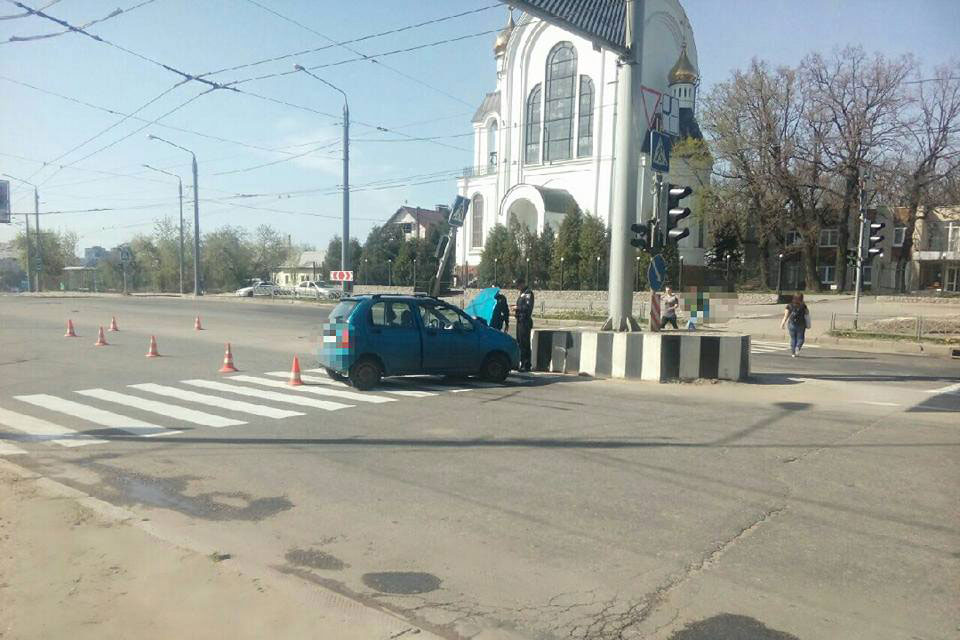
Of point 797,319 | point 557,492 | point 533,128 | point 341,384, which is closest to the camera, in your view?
point 557,492

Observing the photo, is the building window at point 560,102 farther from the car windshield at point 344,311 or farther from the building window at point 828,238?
A: the car windshield at point 344,311

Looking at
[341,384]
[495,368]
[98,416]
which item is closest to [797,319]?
[495,368]

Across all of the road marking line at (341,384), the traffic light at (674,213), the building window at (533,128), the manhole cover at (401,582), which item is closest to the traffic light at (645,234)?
the traffic light at (674,213)

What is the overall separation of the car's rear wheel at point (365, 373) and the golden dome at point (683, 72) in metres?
50.0

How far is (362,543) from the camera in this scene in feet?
16.4

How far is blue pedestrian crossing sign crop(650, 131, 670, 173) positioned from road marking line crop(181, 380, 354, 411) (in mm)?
7718

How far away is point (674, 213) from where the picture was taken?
13320 millimetres

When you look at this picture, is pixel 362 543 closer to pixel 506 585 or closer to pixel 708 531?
pixel 506 585

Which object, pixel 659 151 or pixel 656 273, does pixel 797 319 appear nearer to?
pixel 656 273

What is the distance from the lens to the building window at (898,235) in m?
56.4

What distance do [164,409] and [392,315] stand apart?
387 centimetres

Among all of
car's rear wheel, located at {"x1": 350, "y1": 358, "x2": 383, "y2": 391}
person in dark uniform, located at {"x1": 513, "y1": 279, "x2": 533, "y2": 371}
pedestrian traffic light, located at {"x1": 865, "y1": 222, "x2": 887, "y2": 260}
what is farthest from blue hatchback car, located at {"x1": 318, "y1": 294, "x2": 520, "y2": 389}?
pedestrian traffic light, located at {"x1": 865, "y1": 222, "x2": 887, "y2": 260}

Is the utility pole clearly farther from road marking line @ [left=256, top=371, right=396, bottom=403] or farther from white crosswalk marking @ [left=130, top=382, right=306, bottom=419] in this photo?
white crosswalk marking @ [left=130, top=382, right=306, bottom=419]

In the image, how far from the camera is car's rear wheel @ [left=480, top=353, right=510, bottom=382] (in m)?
12.8
